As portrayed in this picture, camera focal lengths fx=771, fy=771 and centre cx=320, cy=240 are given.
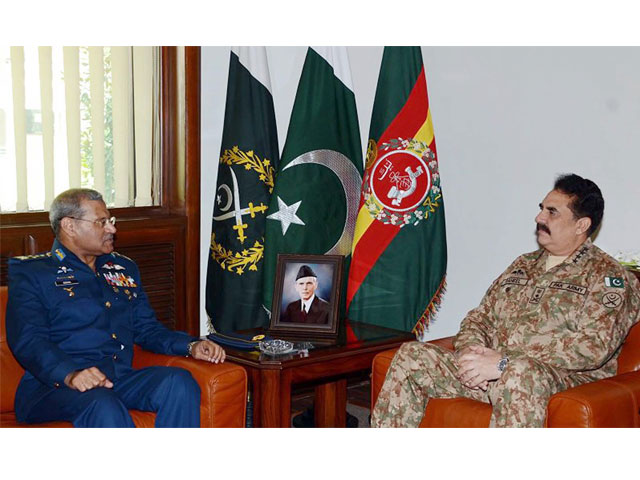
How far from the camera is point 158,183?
3.78m

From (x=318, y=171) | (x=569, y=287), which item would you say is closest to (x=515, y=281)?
(x=569, y=287)

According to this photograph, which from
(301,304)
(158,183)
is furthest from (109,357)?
(158,183)

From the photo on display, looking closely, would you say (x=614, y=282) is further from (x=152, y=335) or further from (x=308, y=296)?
(x=152, y=335)

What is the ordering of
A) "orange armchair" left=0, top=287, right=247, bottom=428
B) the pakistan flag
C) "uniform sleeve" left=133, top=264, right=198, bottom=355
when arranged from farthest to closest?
the pakistan flag, "uniform sleeve" left=133, top=264, right=198, bottom=355, "orange armchair" left=0, top=287, right=247, bottom=428

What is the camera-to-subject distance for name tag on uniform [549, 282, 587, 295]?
8.89ft

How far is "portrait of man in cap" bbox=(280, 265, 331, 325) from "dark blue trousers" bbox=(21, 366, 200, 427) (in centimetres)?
66

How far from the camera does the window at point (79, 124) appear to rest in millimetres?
3303

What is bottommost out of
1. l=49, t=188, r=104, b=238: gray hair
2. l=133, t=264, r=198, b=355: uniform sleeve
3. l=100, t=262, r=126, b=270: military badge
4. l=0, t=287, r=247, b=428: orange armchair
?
l=0, t=287, r=247, b=428: orange armchair

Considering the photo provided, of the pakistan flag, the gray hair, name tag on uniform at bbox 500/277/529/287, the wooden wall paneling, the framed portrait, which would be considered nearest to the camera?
the gray hair

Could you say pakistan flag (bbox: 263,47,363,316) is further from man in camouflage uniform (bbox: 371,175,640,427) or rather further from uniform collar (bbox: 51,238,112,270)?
uniform collar (bbox: 51,238,112,270)

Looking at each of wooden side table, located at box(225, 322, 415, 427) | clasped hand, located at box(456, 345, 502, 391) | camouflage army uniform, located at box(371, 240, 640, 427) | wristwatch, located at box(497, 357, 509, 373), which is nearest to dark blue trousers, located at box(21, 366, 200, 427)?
wooden side table, located at box(225, 322, 415, 427)

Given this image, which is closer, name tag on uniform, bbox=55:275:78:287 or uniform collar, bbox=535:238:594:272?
name tag on uniform, bbox=55:275:78:287

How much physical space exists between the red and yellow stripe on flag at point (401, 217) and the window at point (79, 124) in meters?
1.07

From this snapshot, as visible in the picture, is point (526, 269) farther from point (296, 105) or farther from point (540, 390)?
point (296, 105)
